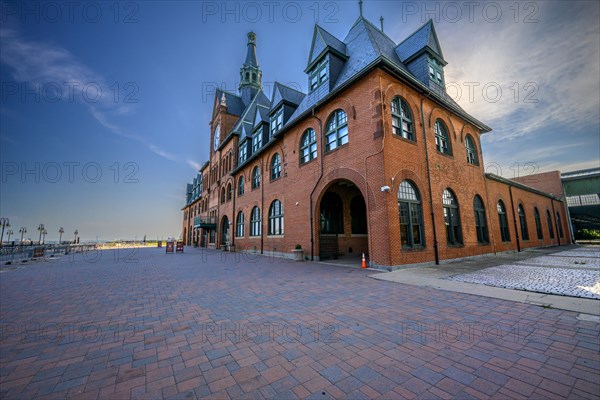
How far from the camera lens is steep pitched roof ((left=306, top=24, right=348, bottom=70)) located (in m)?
14.2

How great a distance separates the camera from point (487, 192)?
661 inches

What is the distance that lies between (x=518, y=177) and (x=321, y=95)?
35873 mm

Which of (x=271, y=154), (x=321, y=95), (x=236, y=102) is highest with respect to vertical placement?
(x=236, y=102)

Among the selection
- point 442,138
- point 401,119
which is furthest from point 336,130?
point 442,138

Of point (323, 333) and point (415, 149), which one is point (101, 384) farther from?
point (415, 149)

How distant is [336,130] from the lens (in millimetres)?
13016

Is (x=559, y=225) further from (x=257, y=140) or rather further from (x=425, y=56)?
(x=257, y=140)

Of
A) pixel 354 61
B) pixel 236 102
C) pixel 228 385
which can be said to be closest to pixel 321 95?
pixel 354 61

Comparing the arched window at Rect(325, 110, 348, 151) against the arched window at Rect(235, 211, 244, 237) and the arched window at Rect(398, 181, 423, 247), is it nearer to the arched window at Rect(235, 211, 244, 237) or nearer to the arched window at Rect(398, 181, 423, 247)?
the arched window at Rect(398, 181, 423, 247)

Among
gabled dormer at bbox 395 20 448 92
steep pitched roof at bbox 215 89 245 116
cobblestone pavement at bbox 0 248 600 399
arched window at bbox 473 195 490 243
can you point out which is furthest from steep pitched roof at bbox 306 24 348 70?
steep pitched roof at bbox 215 89 245 116

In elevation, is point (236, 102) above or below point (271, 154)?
above

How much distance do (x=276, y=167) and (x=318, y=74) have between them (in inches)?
283

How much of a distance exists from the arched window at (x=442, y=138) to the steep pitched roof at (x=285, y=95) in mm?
10158

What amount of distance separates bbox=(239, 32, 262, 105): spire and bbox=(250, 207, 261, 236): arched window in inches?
839
